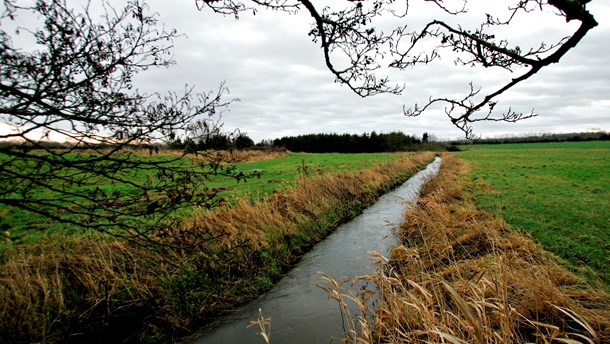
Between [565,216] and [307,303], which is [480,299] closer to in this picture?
[307,303]

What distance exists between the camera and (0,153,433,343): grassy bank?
412cm

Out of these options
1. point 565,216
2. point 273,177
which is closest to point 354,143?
point 273,177

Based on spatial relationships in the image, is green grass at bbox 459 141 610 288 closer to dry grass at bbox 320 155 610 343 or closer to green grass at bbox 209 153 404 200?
dry grass at bbox 320 155 610 343

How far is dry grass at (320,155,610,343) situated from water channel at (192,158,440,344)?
0.60 meters

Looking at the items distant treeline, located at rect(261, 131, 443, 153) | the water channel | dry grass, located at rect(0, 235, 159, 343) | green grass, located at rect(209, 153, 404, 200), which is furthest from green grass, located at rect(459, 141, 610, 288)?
distant treeline, located at rect(261, 131, 443, 153)

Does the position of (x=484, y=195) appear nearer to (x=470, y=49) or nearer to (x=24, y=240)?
(x=470, y=49)

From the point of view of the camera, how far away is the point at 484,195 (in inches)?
520

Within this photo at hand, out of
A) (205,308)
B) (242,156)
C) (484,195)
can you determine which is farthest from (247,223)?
(484,195)

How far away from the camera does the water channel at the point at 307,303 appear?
15.6 feet

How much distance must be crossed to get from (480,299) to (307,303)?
3081mm

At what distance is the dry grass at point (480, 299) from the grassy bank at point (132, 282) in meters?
2.19

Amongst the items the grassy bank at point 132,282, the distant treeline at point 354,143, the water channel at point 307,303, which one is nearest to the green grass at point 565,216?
the water channel at point 307,303

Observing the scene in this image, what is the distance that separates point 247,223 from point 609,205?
483 inches

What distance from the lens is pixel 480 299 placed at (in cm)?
343
